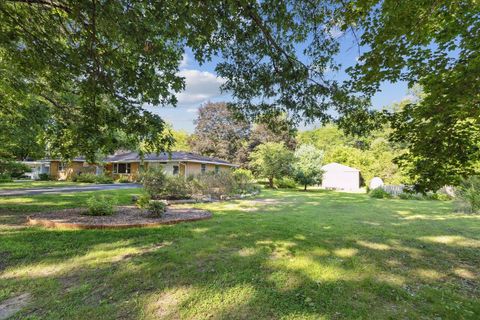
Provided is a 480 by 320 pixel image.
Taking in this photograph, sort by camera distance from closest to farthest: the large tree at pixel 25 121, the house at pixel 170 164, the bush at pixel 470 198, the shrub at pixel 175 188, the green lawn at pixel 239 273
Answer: the green lawn at pixel 239 273 → the large tree at pixel 25 121 → the bush at pixel 470 198 → the shrub at pixel 175 188 → the house at pixel 170 164

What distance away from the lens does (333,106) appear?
5.39 meters

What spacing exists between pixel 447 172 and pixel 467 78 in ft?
5.94

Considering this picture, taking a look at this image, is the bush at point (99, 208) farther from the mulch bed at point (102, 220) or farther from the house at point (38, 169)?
the house at point (38, 169)

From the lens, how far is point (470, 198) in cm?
1070

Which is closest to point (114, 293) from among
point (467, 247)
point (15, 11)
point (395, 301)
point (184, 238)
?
point (184, 238)

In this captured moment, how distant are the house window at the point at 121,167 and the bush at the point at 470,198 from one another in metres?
27.8

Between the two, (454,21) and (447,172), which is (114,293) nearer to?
(447,172)

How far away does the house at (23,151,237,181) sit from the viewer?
Answer: 2441 centimetres

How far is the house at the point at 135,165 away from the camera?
24.4 meters

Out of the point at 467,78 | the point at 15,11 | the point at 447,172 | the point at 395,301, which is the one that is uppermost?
the point at 15,11

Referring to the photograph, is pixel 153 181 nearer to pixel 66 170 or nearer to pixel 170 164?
pixel 170 164

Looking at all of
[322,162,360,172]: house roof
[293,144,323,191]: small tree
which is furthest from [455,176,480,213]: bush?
[322,162,360,172]: house roof

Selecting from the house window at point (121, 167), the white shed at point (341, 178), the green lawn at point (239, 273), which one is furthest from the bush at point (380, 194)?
the house window at point (121, 167)

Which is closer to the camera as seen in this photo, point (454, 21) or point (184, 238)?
point (454, 21)
